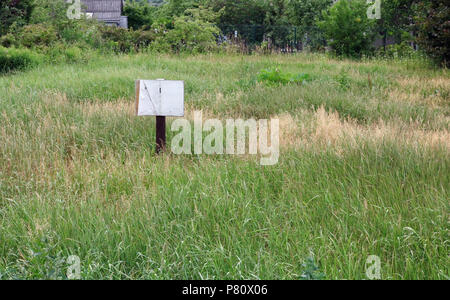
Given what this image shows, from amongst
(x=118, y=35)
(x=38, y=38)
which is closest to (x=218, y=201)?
(x=38, y=38)

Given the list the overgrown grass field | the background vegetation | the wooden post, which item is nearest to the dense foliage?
the background vegetation

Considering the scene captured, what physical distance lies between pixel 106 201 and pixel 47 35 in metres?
12.0

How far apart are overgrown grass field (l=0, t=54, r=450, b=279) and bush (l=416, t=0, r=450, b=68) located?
A: 743 centimetres

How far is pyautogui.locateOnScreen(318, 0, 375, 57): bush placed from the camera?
17.3 m

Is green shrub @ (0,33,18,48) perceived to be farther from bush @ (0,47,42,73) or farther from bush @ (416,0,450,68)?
bush @ (416,0,450,68)

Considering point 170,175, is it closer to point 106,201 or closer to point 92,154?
point 106,201

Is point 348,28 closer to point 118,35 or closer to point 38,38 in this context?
point 118,35

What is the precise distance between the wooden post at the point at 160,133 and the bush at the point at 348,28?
13.2m

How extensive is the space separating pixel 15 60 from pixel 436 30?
11857mm

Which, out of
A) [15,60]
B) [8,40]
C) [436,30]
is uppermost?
[436,30]

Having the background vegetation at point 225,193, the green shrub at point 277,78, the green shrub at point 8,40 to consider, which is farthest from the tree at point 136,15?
the background vegetation at point 225,193

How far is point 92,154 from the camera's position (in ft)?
17.2

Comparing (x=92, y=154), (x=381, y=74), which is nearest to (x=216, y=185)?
(x=92, y=154)

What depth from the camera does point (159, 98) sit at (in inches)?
188
